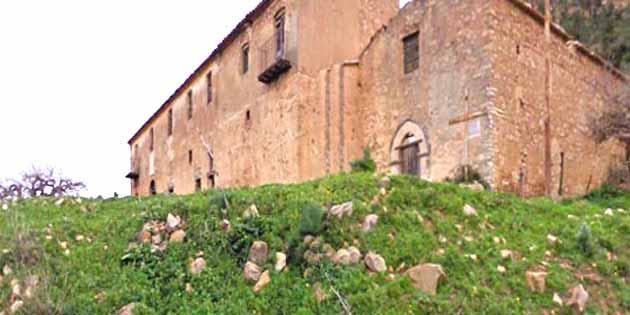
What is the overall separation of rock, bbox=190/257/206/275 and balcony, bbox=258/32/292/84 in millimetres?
10153

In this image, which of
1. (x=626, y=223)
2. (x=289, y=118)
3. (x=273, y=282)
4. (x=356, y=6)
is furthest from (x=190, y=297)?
(x=356, y=6)

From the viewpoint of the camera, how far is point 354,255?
7.44 metres

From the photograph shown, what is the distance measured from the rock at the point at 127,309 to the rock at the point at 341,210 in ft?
8.94

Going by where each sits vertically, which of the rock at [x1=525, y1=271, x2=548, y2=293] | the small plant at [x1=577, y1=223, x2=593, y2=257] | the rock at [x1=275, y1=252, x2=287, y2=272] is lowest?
the rock at [x1=525, y1=271, x2=548, y2=293]

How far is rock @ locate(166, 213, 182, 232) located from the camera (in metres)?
8.34

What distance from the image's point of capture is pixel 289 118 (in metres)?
17.1

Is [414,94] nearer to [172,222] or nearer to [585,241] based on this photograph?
[585,241]

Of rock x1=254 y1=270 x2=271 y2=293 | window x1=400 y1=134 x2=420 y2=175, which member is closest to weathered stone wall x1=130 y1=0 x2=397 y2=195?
window x1=400 y1=134 x2=420 y2=175

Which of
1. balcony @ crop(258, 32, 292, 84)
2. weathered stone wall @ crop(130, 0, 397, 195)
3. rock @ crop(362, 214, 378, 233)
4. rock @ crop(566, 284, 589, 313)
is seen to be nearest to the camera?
rock @ crop(566, 284, 589, 313)

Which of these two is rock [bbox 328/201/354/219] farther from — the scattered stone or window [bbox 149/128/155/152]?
window [bbox 149/128/155/152]

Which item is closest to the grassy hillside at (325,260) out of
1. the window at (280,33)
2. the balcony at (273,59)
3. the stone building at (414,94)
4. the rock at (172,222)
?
the rock at (172,222)

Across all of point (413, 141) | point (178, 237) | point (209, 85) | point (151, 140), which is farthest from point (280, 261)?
point (151, 140)

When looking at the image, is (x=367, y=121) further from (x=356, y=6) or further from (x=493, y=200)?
(x=493, y=200)

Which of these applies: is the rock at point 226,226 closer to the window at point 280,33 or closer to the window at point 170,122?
the window at point 280,33
